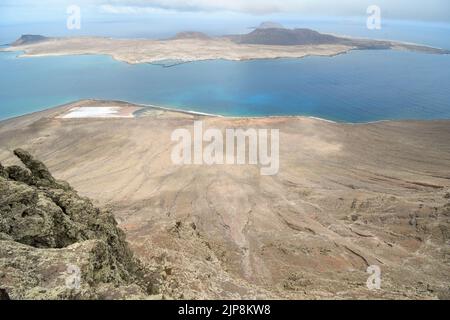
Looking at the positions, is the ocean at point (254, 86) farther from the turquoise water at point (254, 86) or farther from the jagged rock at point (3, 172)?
the jagged rock at point (3, 172)

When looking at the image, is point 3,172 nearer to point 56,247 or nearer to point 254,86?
point 56,247

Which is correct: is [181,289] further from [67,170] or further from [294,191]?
[67,170]

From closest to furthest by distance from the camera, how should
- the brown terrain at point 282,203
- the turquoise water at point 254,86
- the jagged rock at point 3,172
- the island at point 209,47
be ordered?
the jagged rock at point 3,172 < the brown terrain at point 282,203 < the turquoise water at point 254,86 < the island at point 209,47

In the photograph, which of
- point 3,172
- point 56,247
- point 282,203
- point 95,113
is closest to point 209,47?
point 95,113

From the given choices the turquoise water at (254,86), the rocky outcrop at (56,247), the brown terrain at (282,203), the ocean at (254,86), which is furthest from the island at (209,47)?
the rocky outcrop at (56,247)

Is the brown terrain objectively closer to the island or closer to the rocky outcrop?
the rocky outcrop
